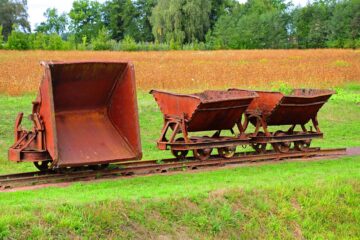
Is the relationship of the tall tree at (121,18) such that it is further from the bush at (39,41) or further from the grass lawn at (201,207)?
the grass lawn at (201,207)

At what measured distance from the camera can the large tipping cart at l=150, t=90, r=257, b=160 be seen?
13.9 metres

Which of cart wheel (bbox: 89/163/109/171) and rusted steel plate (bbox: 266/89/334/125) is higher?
rusted steel plate (bbox: 266/89/334/125)

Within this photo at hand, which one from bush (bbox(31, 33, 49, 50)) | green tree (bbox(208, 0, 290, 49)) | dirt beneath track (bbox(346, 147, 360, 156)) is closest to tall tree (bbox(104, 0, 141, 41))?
green tree (bbox(208, 0, 290, 49))

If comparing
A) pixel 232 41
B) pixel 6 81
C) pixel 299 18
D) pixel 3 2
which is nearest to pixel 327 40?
pixel 299 18

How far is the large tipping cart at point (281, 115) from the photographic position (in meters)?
15.5

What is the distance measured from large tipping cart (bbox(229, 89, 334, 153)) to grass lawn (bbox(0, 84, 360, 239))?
6.52 feet

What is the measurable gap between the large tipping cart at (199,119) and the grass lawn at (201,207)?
112cm

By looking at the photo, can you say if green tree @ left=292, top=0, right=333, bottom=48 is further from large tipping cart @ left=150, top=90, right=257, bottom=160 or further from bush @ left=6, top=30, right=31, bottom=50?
large tipping cart @ left=150, top=90, right=257, bottom=160

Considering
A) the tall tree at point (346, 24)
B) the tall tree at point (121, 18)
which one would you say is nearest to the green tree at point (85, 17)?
the tall tree at point (121, 18)

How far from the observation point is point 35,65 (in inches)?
1375

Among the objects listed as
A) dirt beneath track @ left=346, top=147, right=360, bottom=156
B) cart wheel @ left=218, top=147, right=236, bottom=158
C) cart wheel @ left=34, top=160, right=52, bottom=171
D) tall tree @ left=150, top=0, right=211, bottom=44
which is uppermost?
tall tree @ left=150, top=0, right=211, bottom=44

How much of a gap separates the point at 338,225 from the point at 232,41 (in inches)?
3003

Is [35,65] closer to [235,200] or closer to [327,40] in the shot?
[235,200]

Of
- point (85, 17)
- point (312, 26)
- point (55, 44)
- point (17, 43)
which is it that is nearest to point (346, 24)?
point (312, 26)
